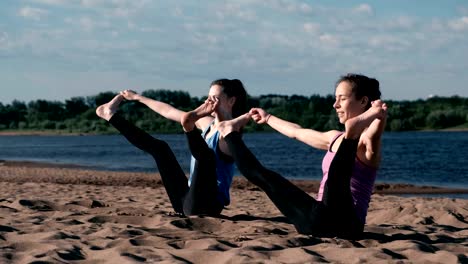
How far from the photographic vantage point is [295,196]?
515 centimetres

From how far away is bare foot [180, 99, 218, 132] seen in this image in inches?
226

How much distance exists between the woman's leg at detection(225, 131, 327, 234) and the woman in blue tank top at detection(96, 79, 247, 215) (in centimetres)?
76

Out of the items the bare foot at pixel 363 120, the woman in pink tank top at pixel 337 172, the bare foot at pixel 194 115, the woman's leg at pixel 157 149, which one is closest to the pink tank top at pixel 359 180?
the woman in pink tank top at pixel 337 172

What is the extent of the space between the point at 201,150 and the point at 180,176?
1.87ft

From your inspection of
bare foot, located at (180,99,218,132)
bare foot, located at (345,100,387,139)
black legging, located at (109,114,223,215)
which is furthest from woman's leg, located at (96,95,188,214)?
bare foot, located at (345,100,387,139)

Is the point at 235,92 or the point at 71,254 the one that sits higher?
the point at 235,92

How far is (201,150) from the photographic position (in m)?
5.97

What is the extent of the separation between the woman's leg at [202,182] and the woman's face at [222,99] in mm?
323

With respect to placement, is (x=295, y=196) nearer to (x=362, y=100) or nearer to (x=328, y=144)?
(x=328, y=144)

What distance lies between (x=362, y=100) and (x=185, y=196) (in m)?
2.17

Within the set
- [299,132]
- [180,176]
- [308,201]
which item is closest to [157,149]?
[180,176]

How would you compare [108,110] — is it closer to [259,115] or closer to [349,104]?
[259,115]

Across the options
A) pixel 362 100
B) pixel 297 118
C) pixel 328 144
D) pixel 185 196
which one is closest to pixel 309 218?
pixel 328 144

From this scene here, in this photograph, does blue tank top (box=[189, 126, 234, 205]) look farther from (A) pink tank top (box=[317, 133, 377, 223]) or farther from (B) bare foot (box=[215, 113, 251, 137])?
(A) pink tank top (box=[317, 133, 377, 223])
